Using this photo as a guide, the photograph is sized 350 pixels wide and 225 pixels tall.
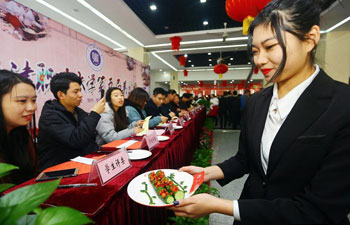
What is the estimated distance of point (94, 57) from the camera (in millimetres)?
3654

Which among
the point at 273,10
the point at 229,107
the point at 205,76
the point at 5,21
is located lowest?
the point at 229,107

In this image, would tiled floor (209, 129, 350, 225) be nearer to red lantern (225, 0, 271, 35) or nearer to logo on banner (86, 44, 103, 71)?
red lantern (225, 0, 271, 35)

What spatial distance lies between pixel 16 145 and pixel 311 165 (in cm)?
156

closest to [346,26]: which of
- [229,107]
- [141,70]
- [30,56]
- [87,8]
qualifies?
[229,107]

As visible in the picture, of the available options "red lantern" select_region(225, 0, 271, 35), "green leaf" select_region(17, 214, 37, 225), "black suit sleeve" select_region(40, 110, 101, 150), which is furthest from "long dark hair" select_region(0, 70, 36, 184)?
"red lantern" select_region(225, 0, 271, 35)

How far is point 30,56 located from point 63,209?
299cm

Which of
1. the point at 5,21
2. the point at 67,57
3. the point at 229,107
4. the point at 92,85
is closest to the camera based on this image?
the point at 5,21

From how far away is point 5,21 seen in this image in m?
2.04

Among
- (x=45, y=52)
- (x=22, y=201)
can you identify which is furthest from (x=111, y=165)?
(x=45, y=52)

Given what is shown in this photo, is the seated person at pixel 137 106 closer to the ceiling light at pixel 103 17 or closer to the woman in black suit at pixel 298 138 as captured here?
the woman in black suit at pixel 298 138

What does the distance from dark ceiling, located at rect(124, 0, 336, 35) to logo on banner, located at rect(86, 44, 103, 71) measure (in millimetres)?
1282

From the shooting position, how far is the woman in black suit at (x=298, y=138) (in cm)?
50

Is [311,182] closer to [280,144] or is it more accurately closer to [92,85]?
[280,144]

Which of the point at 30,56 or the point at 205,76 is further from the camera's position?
the point at 205,76
